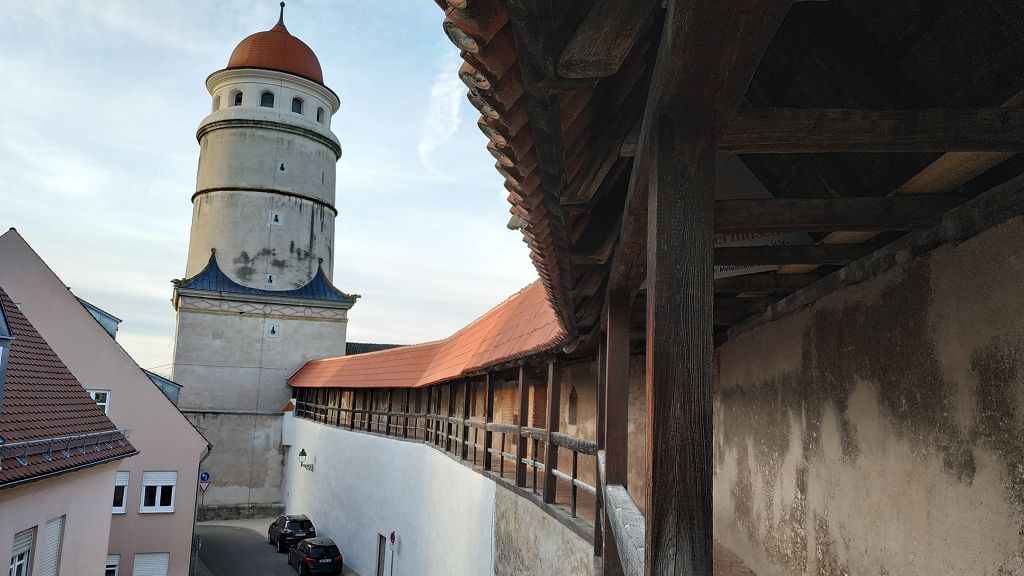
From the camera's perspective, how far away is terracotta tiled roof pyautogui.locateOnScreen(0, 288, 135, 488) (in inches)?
336

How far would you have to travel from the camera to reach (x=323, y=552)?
61.2ft

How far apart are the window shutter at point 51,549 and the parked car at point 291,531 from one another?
41.2 feet

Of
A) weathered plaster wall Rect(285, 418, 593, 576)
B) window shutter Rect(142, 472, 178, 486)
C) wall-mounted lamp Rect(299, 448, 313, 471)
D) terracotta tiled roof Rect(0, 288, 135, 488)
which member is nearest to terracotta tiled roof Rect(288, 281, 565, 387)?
weathered plaster wall Rect(285, 418, 593, 576)

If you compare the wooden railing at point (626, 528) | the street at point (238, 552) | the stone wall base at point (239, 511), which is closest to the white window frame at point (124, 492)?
the street at point (238, 552)

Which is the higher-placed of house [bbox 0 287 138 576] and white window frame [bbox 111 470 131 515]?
house [bbox 0 287 138 576]

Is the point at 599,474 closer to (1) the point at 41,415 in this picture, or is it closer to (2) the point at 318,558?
(1) the point at 41,415

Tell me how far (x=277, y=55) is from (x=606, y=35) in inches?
1303

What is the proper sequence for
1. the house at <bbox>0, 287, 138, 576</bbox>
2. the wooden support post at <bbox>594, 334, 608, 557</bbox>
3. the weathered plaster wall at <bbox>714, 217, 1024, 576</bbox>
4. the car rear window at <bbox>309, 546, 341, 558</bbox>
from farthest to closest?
1. the car rear window at <bbox>309, 546, 341, 558</bbox>
2. the house at <bbox>0, 287, 138, 576</bbox>
3. the wooden support post at <bbox>594, 334, 608, 557</bbox>
4. the weathered plaster wall at <bbox>714, 217, 1024, 576</bbox>

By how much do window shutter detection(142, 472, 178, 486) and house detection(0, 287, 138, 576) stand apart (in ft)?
18.6

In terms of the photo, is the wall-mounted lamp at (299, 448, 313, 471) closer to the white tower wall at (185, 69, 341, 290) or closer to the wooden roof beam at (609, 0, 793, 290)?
the white tower wall at (185, 69, 341, 290)

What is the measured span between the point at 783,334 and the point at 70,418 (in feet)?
33.4

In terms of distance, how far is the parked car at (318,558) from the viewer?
18328 mm

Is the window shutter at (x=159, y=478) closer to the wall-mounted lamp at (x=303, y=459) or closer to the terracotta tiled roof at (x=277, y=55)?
the wall-mounted lamp at (x=303, y=459)

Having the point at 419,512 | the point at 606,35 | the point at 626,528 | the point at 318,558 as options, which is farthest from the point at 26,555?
the point at 318,558
